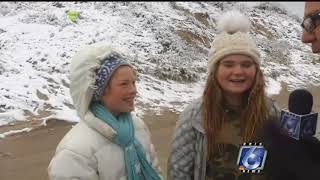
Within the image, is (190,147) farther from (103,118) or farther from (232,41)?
(232,41)

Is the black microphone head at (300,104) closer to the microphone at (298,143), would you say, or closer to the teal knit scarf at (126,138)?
the microphone at (298,143)

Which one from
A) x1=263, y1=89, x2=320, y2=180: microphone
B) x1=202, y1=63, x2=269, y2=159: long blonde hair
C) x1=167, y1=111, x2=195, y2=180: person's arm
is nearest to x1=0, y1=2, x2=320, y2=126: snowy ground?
x1=167, y1=111, x2=195, y2=180: person's arm

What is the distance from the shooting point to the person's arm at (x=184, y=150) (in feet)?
8.17

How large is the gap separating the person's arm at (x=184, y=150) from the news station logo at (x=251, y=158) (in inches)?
11.0

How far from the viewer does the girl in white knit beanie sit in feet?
7.74

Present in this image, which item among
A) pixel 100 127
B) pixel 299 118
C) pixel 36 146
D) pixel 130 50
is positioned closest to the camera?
pixel 299 118

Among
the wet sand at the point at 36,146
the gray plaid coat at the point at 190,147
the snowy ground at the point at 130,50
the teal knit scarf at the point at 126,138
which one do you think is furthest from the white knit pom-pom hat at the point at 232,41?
the snowy ground at the point at 130,50

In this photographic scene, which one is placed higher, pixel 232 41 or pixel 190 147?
pixel 232 41

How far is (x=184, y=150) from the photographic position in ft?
8.20

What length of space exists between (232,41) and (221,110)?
36cm

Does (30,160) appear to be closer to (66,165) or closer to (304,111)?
(66,165)

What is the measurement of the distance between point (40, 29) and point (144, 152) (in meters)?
9.06

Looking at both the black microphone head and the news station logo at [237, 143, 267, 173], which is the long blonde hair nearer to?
the news station logo at [237, 143, 267, 173]

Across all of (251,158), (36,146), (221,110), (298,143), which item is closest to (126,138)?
(221,110)
